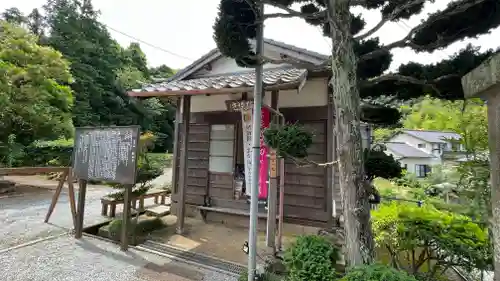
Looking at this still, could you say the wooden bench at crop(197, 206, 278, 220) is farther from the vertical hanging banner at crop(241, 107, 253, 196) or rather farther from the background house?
the background house

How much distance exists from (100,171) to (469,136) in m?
6.03

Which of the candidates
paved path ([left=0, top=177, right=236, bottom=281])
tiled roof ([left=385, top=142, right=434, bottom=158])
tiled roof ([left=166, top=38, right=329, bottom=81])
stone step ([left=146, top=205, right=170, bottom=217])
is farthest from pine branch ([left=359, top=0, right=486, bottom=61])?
tiled roof ([left=385, top=142, right=434, bottom=158])

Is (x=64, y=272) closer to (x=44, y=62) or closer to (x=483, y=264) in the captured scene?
(x=483, y=264)

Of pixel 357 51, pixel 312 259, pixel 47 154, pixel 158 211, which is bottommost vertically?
pixel 158 211

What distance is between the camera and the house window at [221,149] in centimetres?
666

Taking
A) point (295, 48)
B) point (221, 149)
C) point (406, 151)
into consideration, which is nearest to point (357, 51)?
point (295, 48)

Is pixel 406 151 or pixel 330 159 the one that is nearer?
pixel 330 159

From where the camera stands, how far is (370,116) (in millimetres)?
5012

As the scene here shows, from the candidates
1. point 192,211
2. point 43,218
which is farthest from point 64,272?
point 43,218

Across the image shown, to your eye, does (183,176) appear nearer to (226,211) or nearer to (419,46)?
(226,211)

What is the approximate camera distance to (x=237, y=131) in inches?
259

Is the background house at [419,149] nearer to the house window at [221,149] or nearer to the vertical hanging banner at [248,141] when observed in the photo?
the house window at [221,149]

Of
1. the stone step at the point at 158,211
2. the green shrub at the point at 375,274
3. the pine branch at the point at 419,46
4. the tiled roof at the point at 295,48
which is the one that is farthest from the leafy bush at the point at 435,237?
the stone step at the point at 158,211

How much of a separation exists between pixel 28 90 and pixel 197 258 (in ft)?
32.6
